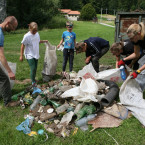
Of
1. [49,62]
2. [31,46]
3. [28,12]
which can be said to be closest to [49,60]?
[49,62]

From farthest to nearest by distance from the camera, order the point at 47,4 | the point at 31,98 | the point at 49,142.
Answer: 1. the point at 47,4
2. the point at 31,98
3. the point at 49,142

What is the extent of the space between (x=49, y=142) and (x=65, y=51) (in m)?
2.84

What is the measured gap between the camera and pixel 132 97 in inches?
116

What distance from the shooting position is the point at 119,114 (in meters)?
2.68

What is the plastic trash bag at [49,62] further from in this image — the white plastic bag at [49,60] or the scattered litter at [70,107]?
the scattered litter at [70,107]

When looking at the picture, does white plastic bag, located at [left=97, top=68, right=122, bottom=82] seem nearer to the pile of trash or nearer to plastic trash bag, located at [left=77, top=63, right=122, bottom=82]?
plastic trash bag, located at [left=77, top=63, right=122, bottom=82]

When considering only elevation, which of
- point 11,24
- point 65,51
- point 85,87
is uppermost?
point 11,24

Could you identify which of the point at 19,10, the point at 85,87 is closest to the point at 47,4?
the point at 19,10

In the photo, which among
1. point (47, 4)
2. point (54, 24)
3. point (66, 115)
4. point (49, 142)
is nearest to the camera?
point (49, 142)

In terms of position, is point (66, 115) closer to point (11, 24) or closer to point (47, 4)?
point (11, 24)

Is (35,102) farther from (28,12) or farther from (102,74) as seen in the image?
(28,12)

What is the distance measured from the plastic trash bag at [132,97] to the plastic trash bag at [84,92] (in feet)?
1.67

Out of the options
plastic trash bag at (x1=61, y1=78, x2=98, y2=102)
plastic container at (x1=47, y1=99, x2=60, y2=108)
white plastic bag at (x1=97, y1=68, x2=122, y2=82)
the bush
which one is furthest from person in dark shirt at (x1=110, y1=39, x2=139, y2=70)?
the bush

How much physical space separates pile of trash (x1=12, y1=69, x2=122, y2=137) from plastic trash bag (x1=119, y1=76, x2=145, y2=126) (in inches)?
7.0
